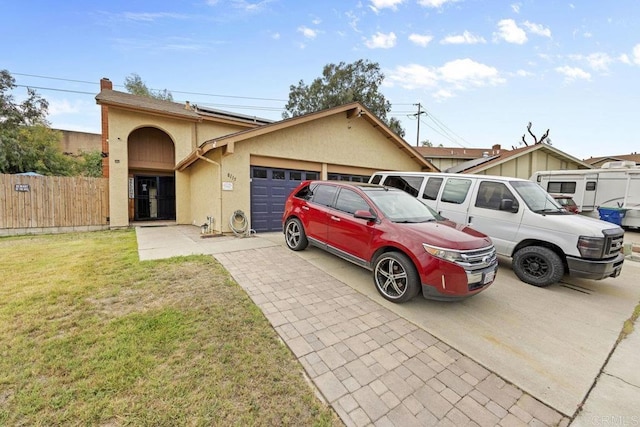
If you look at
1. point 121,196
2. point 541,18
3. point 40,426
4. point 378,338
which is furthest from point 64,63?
point 541,18

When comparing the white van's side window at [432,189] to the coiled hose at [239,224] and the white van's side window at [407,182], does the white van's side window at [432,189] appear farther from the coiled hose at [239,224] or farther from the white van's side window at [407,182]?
the coiled hose at [239,224]

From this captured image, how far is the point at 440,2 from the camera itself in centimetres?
903

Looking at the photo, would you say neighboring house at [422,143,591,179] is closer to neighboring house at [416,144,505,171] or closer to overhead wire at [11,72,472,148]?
neighboring house at [416,144,505,171]

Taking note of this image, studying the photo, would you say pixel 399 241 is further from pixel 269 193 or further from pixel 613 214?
pixel 613 214

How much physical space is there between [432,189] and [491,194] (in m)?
1.37

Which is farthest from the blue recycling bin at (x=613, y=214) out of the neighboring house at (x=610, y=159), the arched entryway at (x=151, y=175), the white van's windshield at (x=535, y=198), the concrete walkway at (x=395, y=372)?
the arched entryway at (x=151, y=175)

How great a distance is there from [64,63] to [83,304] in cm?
1959

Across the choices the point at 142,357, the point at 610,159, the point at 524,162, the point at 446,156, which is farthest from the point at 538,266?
the point at 610,159

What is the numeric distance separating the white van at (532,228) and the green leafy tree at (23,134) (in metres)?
23.1

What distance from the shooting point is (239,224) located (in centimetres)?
825

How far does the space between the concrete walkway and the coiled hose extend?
4146 millimetres

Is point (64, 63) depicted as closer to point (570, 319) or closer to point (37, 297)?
point (37, 297)

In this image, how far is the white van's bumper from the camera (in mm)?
4160

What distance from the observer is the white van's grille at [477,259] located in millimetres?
3315
